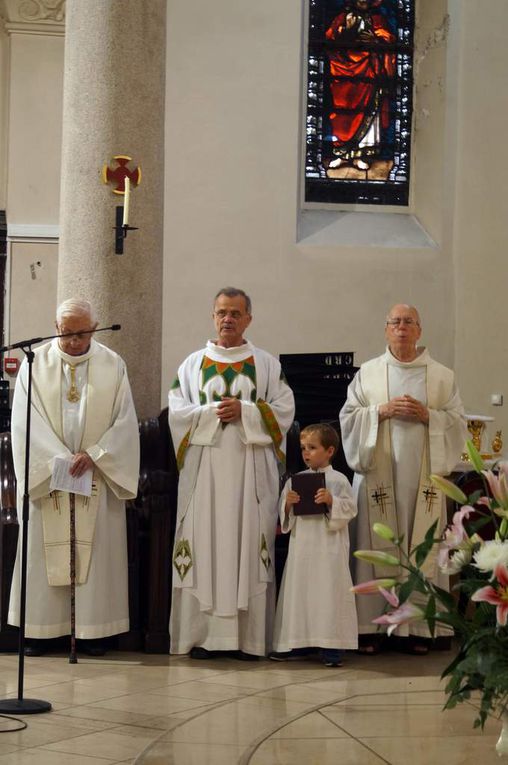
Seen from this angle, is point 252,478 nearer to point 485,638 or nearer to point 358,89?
point 485,638

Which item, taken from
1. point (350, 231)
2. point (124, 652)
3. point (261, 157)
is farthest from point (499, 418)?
point (124, 652)

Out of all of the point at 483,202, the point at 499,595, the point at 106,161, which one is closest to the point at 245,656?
the point at 106,161

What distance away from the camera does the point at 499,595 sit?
8.68 feet

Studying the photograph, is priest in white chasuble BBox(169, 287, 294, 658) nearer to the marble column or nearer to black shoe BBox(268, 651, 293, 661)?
black shoe BBox(268, 651, 293, 661)

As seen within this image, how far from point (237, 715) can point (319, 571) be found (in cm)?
399

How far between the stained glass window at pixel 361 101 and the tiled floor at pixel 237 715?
21.4 feet

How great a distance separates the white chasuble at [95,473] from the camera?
23.7 feet

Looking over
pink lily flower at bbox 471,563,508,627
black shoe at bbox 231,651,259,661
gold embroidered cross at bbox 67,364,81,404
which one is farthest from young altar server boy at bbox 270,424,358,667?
pink lily flower at bbox 471,563,508,627

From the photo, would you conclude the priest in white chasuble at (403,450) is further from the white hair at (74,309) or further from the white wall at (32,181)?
the white wall at (32,181)

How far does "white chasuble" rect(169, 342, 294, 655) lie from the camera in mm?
7270

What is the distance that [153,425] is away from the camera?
25.5 ft

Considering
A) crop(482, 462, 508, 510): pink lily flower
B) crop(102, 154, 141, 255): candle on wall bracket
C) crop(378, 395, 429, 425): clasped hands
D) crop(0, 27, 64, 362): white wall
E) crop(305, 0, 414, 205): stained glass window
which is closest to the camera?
crop(482, 462, 508, 510): pink lily flower

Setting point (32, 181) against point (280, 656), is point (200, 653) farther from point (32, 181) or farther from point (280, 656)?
point (32, 181)

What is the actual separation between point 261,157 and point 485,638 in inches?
387
